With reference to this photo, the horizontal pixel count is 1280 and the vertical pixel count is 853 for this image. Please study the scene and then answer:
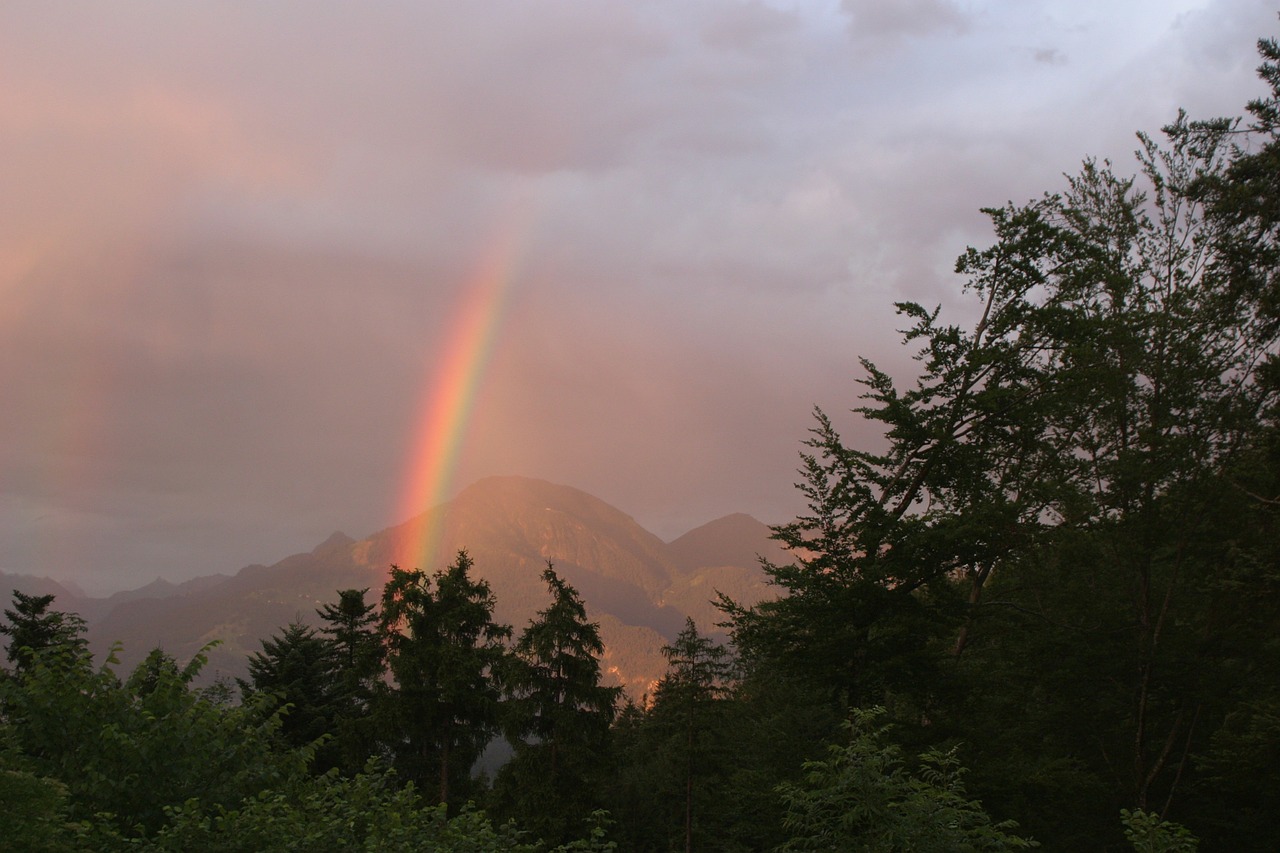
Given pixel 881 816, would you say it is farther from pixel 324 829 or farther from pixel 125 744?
pixel 125 744

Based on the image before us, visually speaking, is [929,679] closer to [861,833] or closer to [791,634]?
[791,634]

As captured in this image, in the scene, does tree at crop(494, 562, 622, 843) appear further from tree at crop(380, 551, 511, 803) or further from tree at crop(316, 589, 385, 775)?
tree at crop(316, 589, 385, 775)

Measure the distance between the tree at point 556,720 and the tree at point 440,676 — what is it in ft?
5.97

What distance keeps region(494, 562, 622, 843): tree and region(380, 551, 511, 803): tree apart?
1819 millimetres

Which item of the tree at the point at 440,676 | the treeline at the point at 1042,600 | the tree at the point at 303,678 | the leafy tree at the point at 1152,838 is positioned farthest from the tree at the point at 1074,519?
the tree at the point at 303,678

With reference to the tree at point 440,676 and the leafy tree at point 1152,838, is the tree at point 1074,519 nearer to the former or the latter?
the leafy tree at point 1152,838

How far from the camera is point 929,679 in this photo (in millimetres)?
20422

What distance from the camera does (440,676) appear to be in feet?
112

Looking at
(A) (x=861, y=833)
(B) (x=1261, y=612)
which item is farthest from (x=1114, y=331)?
(A) (x=861, y=833)

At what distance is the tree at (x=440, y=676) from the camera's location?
34.3 meters

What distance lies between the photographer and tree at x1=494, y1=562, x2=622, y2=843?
32125 mm

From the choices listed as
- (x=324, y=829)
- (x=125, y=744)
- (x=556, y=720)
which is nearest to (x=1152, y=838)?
(x=324, y=829)

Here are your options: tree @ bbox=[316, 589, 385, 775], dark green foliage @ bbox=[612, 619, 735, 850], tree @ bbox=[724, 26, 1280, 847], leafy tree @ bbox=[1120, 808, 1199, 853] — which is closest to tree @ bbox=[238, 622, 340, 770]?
tree @ bbox=[316, 589, 385, 775]

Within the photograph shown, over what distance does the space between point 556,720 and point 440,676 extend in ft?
18.0
